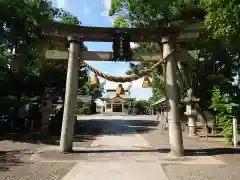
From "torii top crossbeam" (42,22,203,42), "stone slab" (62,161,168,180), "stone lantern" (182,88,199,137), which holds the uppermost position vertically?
"torii top crossbeam" (42,22,203,42)

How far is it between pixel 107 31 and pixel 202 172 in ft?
20.1

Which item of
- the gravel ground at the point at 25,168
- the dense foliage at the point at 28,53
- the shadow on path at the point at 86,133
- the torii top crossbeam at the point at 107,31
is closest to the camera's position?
the gravel ground at the point at 25,168

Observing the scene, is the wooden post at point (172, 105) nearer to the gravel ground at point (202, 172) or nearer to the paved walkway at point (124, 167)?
the paved walkway at point (124, 167)

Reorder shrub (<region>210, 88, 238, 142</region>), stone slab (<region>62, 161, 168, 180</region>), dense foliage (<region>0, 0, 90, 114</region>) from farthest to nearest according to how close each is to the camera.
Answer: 1. dense foliage (<region>0, 0, 90, 114</region>)
2. shrub (<region>210, 88, 238, 142</region>)
3. stone slab (<region>62, 161, 168, 180</region>)

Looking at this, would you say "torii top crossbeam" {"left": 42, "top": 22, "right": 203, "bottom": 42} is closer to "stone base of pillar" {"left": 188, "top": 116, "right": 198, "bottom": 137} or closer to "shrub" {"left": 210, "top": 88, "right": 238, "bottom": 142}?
"shrub" {"left": 210, "top": 88, "right": 238, "bottom": 142}

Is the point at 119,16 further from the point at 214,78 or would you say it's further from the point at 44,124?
the point at 44,124

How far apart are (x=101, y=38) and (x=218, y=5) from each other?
4.57 m

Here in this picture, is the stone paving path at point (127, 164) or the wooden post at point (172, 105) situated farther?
the wooden post at point (172, 105)

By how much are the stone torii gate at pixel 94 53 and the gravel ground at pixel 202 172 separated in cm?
231

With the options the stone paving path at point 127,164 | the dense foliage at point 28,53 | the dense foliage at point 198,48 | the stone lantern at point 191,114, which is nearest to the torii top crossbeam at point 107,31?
the dense foliage at point 198,48

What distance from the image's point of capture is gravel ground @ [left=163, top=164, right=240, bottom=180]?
7.65 m

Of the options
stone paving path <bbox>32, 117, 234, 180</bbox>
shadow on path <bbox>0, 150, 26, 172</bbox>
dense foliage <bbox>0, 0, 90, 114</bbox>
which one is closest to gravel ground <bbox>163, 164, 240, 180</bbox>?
stone paving path <bbox>32, 117, 234, 180</bbox>

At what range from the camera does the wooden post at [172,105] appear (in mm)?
11117

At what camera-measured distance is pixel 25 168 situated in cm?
867
